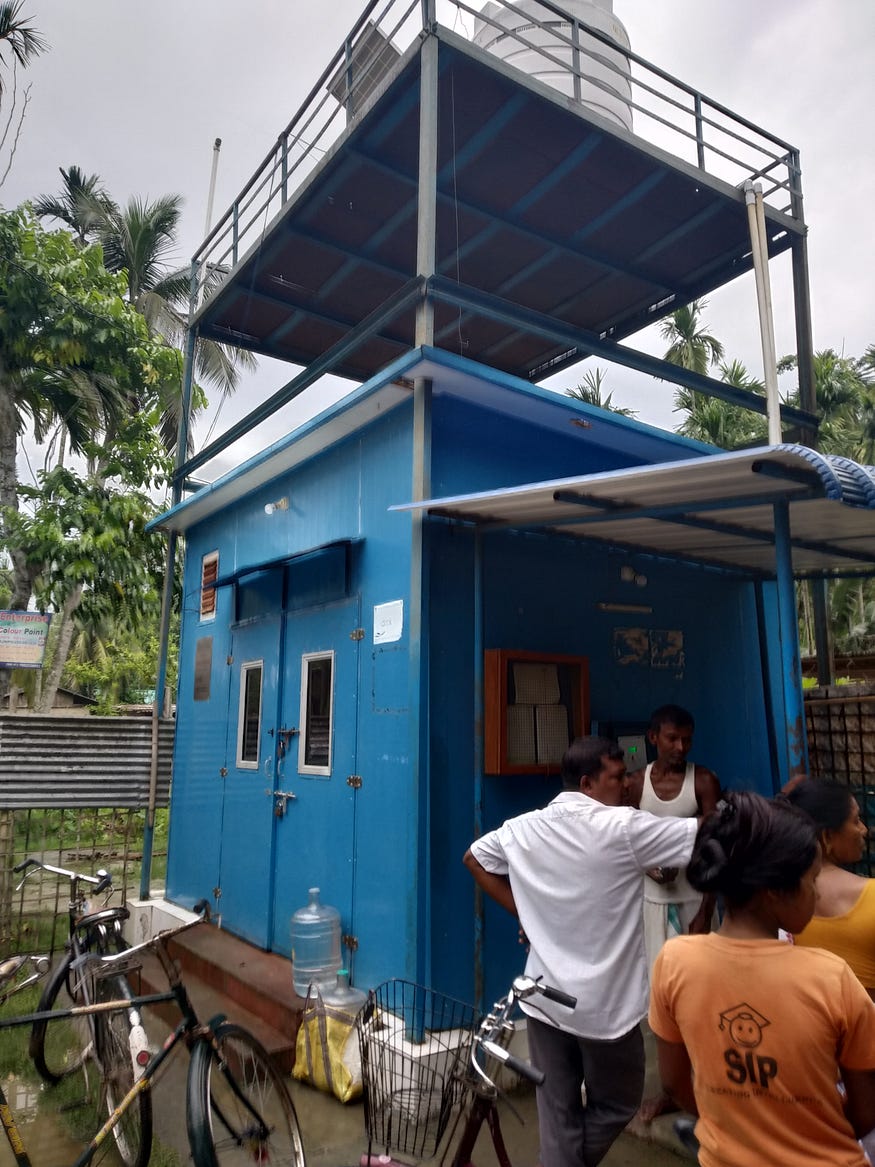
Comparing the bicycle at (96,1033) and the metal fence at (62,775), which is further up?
the metal fence at (62,775)

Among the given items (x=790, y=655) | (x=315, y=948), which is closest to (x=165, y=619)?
(x=315, y=948)

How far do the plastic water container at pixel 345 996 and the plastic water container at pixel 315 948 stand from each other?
0.08 meters

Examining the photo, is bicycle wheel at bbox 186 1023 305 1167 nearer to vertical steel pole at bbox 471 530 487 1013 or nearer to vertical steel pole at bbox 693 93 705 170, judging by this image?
vertical steel pole at bbox 471 530 487 1013

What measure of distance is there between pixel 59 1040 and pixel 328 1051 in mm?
2426

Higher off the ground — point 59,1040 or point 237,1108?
point 237,1108

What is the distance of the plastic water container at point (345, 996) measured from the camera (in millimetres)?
4828

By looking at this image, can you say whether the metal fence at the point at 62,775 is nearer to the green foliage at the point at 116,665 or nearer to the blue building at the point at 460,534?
the blue building at the point at 460,534

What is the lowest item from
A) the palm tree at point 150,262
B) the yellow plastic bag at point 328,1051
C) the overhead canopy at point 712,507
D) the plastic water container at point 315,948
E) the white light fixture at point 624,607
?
the yellow plastic bag at point 328,1051

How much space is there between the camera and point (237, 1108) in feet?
11.6

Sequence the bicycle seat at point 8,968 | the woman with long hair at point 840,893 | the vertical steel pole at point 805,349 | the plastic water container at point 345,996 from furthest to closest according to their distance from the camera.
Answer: the vertical steel pole at point 805,349 → the plastic water container at point 345,996 → the bicycle seat at point 8,968 → the woman with long hair at point 840,893

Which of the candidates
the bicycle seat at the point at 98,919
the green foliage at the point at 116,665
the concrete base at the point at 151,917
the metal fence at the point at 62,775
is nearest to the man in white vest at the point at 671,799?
the bicycle seat at the point at 98,919

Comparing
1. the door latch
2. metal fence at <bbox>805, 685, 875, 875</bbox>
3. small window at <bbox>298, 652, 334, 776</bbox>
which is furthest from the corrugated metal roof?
the door latch

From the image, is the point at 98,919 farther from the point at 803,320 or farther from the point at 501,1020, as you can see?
the point at 803,320

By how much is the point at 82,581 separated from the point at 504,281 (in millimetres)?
5995
